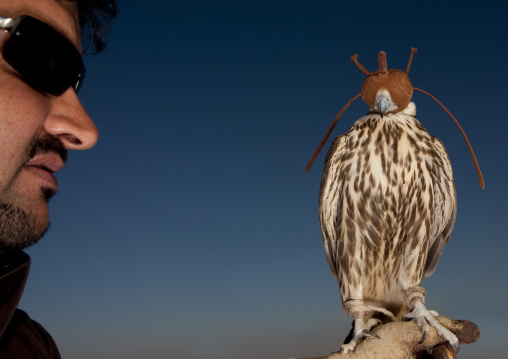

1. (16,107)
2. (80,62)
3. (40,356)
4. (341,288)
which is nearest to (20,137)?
(16,107)

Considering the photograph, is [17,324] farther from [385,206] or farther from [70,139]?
[385,206]

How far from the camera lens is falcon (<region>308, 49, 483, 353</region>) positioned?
242 centimetres

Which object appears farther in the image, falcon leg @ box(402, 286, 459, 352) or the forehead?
falcon leg @ box(402, 286, 459, 352)

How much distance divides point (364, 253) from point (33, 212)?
5.80 feet

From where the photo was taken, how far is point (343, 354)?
202 centimetres

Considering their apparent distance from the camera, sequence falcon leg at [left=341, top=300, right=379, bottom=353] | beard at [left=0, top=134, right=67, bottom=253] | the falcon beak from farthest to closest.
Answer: the falcon beak < falcon leg at [left=341, top=300, right=379, bottom=353] < beard at [left=0, top=134, right=67, bottom=253]

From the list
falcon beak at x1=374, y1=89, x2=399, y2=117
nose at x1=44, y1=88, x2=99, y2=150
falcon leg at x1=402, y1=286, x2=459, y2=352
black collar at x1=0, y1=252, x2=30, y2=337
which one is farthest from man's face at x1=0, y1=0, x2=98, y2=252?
falcon leg at x1=402, y1=286, x2=459, y2=352

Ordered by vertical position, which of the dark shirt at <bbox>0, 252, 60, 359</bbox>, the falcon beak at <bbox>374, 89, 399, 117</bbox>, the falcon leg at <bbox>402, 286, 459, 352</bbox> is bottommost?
the dark shirt at <bbox>0, 252, 60, 359</bbox>

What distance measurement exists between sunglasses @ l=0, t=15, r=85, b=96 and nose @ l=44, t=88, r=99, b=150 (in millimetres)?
52

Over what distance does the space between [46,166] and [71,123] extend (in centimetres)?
18

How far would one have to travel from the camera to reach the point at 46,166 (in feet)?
4.96

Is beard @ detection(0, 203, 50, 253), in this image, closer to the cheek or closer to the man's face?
the man's face

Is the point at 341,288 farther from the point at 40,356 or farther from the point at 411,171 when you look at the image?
the point at 40,356

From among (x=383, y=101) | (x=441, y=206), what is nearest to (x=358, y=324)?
(x=441, y=206)
